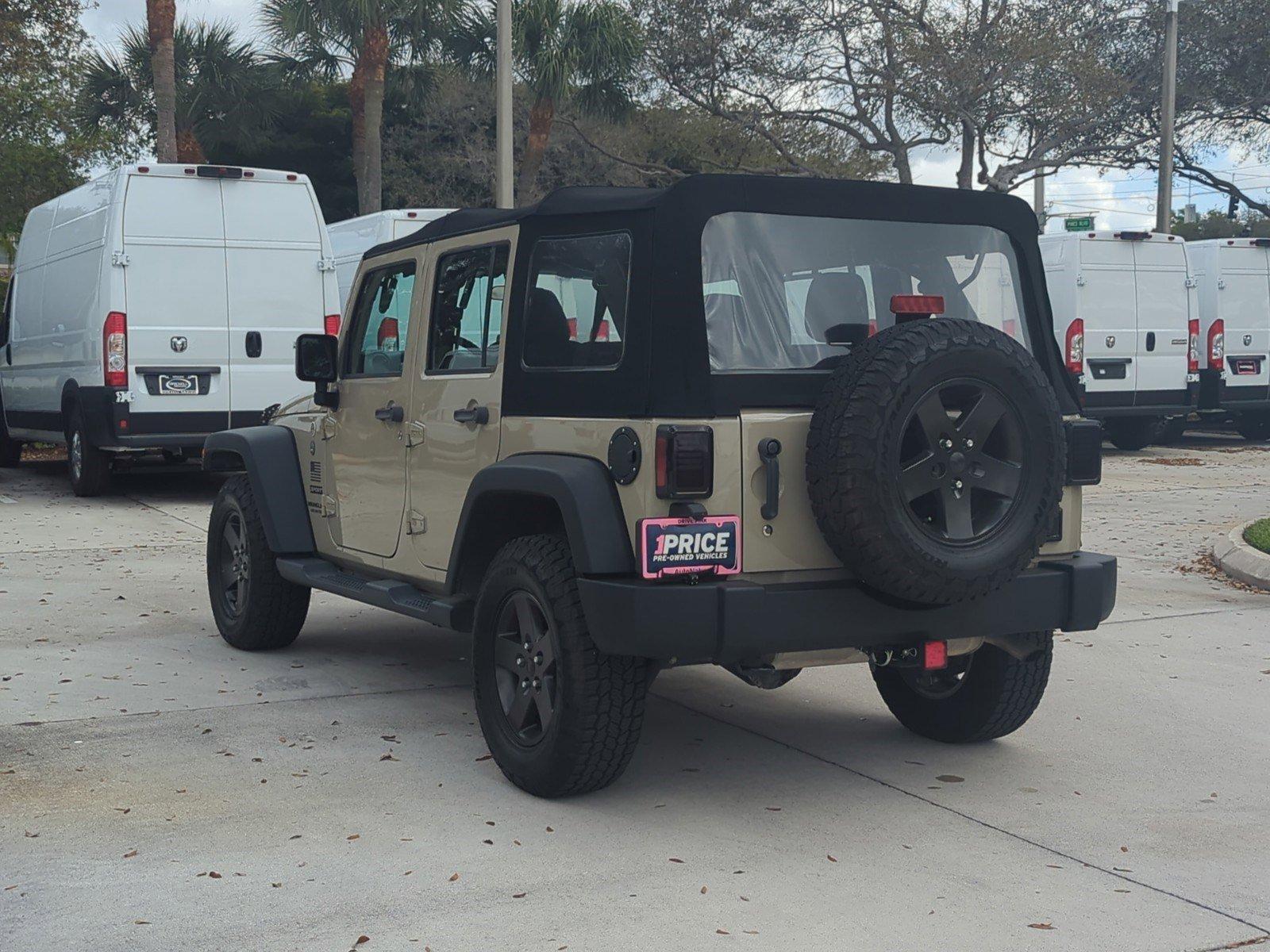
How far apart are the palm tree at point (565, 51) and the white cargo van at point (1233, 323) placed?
12.3m

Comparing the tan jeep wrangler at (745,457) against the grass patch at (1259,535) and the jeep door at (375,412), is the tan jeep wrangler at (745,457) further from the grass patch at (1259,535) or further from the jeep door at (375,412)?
the grass patch at (1259,535)

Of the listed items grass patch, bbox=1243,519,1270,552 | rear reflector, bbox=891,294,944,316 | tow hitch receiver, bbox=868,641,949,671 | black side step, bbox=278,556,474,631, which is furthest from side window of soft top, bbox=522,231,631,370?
grass patch, bbox=1243,519,1270,552

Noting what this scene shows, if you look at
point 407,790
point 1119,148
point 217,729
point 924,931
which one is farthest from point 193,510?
point 1119,148

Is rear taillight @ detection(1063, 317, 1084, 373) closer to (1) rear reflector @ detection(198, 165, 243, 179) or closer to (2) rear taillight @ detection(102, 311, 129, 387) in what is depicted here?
(1) rear reflector @ detection(198, 165, 243, 179)

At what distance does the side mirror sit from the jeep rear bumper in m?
2.53

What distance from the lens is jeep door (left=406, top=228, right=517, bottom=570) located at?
221 inches

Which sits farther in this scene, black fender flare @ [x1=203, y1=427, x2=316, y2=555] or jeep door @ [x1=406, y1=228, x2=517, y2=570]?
black fender flare @ [x1=203, y1=427, x2=316, y2=555]

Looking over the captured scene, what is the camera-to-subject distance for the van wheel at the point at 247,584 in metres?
7.33

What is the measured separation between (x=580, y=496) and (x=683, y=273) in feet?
2.52

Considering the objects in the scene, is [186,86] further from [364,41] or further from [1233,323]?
[1233,323]

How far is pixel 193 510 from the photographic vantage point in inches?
539

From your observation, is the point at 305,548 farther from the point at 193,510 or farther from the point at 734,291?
the point at 193,510

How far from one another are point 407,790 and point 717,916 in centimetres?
149

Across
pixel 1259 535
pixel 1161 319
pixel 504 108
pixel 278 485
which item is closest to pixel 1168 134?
pixel 1161 319
